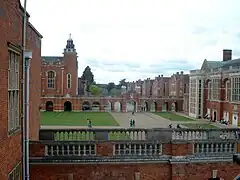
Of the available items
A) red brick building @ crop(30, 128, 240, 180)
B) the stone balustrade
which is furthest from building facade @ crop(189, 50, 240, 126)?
red brick building @ crop(30, 128, 240, 180)

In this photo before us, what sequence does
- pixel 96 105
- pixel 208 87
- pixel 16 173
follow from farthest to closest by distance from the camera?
1. pixel 96 105
2. pixel 208 87
3. pixel 16 173

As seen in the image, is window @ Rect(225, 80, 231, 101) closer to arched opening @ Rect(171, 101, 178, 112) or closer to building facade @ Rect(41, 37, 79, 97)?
arched opening @ Rect(171, 101, 178, 112)

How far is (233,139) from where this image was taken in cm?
1066

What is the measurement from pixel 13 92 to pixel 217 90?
1878 inches

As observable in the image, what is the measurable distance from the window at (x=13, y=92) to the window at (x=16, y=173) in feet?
3.14

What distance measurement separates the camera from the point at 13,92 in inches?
314

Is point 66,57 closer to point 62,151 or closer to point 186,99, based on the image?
point 186,99

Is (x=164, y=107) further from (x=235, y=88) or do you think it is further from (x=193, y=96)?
(x=235, y=88)

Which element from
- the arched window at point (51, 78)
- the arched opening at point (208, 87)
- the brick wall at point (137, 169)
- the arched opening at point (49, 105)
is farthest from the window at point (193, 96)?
the brick wall at point (137, 169)

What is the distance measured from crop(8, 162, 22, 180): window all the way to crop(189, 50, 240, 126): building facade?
40.4 m

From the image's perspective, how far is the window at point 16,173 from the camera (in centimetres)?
760

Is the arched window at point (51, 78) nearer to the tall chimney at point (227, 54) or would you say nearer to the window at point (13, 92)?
the tall chimney at point (227, 54)

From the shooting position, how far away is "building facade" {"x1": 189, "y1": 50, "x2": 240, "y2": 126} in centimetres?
4617

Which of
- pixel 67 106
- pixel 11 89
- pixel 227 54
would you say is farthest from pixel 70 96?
pixel 11 89
